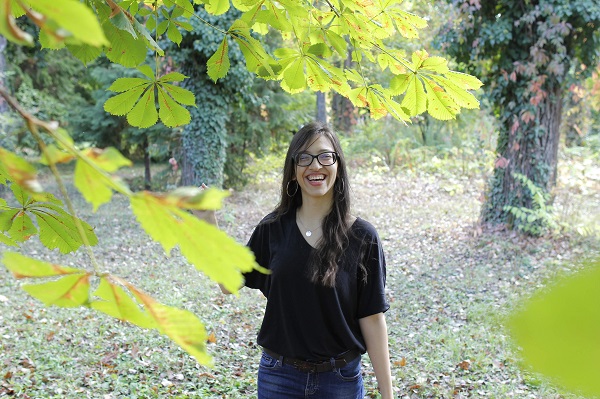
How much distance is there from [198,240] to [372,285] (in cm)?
169

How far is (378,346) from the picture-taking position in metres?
2.25

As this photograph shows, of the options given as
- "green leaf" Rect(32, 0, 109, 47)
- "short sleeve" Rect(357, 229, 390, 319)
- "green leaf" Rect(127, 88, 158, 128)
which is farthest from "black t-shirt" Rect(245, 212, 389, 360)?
"green leaf" Rect(32, 0, 109, 47)

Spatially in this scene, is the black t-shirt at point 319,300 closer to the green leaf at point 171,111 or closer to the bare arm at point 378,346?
the bare arm at point 378,346

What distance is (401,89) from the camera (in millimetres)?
1771

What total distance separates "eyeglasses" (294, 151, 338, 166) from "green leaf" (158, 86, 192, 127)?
0.74 meters

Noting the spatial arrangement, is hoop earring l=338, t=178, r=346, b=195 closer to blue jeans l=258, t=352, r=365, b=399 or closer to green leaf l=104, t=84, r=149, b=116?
blue jeans l=258, t=352, r=365, b=399

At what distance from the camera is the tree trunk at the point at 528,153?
748 centimetres

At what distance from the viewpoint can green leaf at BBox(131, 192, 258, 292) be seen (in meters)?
0.61

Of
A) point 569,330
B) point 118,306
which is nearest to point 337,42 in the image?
point 118,306

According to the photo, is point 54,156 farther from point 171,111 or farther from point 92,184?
point 171,111

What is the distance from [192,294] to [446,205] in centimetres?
615

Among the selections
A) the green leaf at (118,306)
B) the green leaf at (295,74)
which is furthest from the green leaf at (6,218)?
the green leaf at (118,306)

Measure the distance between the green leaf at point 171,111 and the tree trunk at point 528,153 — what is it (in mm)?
6443

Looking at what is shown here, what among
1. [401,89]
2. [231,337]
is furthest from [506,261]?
[401,89]
